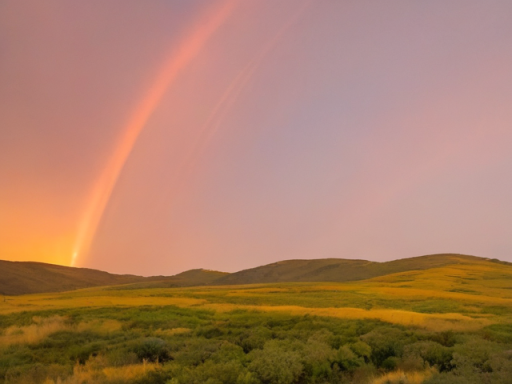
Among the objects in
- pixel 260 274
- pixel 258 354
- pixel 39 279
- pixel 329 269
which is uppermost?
pixel 329 269

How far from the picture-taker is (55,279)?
143m

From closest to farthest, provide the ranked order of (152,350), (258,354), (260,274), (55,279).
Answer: (258,354) → (152,350) → (55,279) → (260,274)

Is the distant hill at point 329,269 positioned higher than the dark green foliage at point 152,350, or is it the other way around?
the distant hill at point 329,269

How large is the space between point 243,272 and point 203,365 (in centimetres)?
14664

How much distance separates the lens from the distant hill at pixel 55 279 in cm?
11806

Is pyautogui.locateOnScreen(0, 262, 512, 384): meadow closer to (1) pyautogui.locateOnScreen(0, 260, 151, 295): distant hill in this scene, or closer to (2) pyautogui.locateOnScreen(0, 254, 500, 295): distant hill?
(2) pyautogui.locateOnScreen(0, 254, 500, 295): distant hill

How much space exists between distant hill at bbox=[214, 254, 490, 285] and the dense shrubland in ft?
314

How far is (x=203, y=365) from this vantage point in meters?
12.7

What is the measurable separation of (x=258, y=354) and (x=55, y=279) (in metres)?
150

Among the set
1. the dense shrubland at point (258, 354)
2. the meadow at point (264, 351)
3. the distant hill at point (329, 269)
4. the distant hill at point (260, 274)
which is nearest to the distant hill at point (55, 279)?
the distant hill at point (260, 274)

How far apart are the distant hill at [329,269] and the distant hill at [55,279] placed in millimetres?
17744

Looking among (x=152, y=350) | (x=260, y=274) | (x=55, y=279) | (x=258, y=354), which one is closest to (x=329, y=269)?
(x=260, y=274)

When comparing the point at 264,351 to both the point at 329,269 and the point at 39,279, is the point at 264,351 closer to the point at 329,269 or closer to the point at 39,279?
the point at 329,269

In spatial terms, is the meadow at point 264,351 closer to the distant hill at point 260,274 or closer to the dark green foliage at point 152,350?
the dark green foliage at point 152,350
